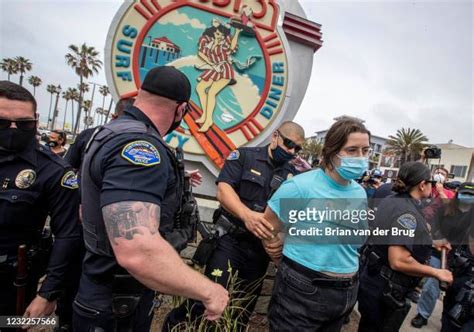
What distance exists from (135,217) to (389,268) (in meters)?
1.90

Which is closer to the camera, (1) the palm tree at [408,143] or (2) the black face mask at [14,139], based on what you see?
(2) the black face mask at [14,139]

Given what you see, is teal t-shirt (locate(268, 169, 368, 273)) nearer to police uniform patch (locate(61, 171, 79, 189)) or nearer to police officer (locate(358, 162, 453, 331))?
police officer (locate(358, 162, 453, 331))

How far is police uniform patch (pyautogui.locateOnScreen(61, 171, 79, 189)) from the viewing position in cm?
166

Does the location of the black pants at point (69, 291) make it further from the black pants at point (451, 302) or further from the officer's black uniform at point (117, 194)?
the black pants at point (451, 302)

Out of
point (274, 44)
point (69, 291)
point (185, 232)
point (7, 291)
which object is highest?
point (274, 44)

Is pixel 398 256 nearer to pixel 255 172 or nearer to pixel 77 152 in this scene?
pixel 255 172

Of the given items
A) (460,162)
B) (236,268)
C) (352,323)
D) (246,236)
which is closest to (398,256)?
(246,236)

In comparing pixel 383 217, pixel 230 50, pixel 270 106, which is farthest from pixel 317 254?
pixel 230 50

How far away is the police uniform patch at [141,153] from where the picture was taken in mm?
1030

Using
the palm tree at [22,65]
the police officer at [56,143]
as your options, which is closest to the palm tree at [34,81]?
the palm tree at [22,65]

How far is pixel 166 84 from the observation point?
1.22 meters

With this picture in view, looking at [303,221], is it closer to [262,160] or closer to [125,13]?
[262,160]

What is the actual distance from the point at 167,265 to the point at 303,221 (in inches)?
36.6

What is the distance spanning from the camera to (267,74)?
11.5 ft
